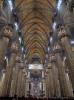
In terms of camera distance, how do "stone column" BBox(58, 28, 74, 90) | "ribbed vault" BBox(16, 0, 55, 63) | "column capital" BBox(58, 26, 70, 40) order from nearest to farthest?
1. "stone column" BBox(58, 28, 74, 90)
2. "column capital" BBox(58, 26, 70, 40)
3. "ribbed vault" BBox(16, 0, 55, 63)

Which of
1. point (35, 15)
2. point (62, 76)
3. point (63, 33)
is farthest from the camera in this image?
point (35, 15)

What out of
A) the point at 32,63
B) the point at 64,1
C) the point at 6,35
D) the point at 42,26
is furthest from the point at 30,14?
the point at 32,63

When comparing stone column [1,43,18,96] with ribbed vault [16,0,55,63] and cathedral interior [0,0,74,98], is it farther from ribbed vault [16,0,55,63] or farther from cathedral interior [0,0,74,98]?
ribbed vault [16,0,55,63]

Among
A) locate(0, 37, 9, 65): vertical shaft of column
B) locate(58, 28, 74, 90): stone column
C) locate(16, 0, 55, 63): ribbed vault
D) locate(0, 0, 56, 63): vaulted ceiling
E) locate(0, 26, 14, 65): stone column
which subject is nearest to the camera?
locate(58, 28, 74, 90): stone column

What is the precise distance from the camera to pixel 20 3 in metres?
24.5

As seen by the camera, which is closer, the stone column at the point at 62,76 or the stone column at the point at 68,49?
Answer: the stone column at the point at 68,49

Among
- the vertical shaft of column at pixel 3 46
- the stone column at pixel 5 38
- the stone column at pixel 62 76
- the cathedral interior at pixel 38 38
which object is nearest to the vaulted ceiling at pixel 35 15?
the cathedral interior at pixel 38 38

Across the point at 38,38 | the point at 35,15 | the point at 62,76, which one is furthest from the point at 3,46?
the point at 38,38

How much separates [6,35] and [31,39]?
2151 centimetres

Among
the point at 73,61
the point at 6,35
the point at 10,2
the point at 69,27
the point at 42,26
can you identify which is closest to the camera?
the point at 73,61

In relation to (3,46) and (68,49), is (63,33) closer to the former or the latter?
(68,49)

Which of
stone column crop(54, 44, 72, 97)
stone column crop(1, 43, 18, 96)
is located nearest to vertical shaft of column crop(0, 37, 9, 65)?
stone column crop(1, 43, 18, 96)

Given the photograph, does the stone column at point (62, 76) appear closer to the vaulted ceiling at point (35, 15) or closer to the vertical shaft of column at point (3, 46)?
the vertical shaft of column at point (3, 46)

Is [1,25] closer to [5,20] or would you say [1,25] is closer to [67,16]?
[5,20]
